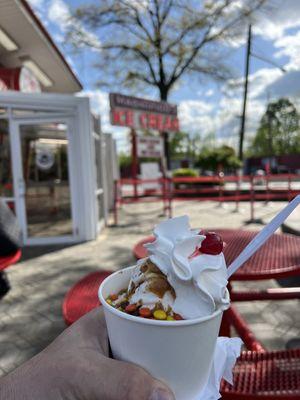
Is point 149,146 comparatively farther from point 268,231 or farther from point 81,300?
point 268,231

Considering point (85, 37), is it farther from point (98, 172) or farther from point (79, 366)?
point (79, 366)

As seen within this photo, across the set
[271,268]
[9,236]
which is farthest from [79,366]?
[9,236]

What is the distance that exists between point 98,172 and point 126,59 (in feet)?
40.3

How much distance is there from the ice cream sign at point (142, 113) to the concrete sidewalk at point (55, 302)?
293cm

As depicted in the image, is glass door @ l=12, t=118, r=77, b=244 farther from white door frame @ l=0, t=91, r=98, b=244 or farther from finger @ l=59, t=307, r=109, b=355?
finger @ l=59, t=307, r=109, b=355

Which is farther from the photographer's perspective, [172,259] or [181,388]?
[172,259]

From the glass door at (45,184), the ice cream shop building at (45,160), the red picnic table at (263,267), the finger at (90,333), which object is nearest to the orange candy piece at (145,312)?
the finger at (90,333)

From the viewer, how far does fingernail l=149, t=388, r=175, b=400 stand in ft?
2.61

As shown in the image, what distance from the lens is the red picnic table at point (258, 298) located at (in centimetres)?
153

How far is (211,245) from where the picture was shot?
999 mm

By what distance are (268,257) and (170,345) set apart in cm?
164

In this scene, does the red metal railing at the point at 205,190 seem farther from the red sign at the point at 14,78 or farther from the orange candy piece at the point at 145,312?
the orange candy piece at the point at 145,312

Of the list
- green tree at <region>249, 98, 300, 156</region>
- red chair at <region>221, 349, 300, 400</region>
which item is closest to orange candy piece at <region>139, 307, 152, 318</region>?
red chair at <region>221, 349, 300, 400</region>

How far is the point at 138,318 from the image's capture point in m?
0.82
